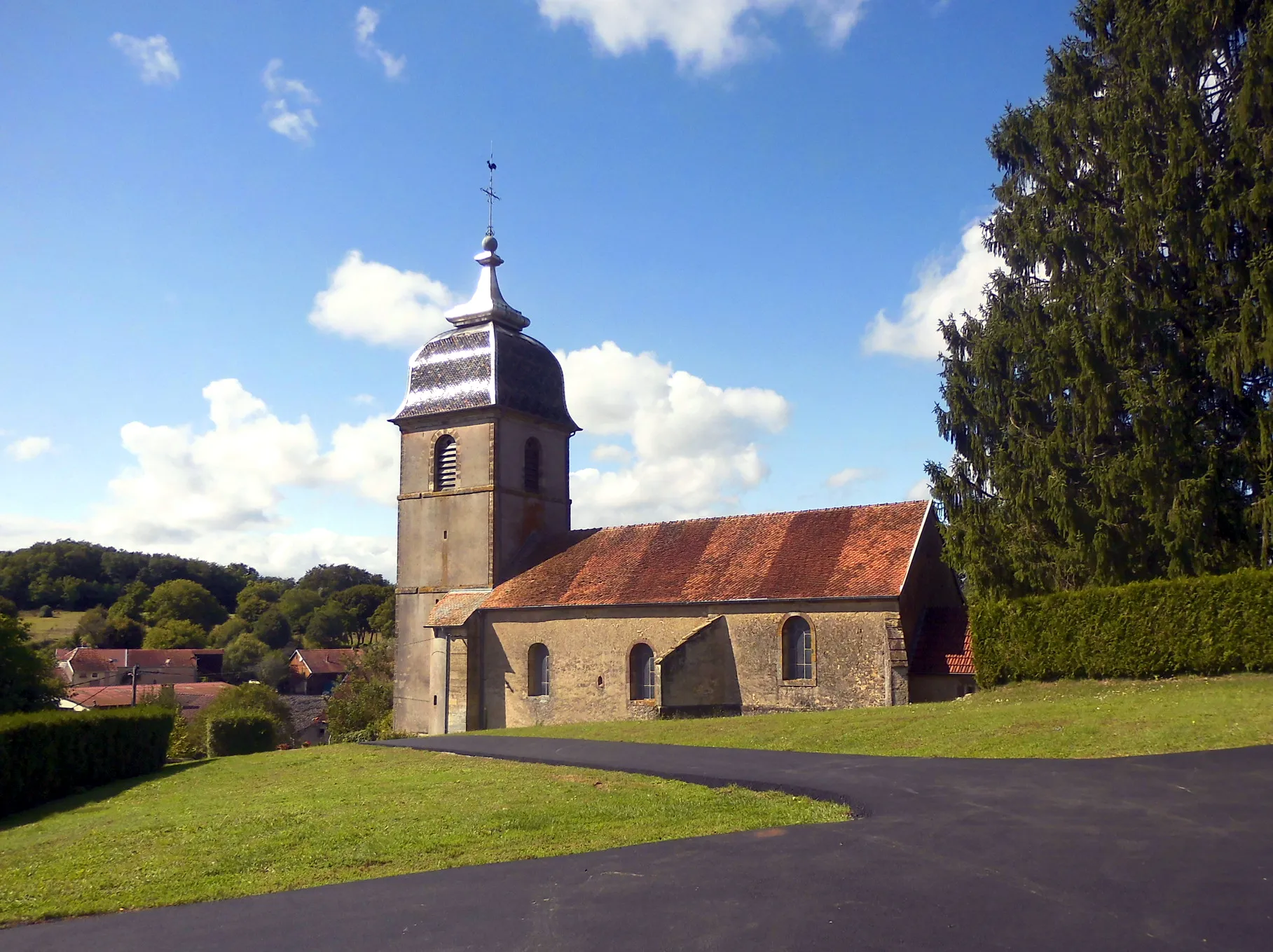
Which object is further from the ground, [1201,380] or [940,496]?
[1201,380]

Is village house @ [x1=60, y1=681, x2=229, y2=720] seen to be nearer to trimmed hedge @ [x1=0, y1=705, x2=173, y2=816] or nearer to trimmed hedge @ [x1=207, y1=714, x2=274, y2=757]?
trimmed hedge @ [x1=207, y1=714, x2=274, y2=757]

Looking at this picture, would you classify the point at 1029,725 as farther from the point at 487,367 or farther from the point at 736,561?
the point at 487,367

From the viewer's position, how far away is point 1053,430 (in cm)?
2172

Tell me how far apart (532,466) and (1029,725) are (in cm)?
2017

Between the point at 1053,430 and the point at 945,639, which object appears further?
the point at 945,639

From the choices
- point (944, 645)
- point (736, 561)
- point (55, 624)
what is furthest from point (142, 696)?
point (55, 624)

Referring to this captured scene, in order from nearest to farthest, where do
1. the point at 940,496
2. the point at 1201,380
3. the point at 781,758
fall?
the point at 781,758 < the point at 1201,380 < the point at 940,496

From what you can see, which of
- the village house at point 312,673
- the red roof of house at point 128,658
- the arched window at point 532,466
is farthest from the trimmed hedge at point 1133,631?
the red roof of house at point 128,658

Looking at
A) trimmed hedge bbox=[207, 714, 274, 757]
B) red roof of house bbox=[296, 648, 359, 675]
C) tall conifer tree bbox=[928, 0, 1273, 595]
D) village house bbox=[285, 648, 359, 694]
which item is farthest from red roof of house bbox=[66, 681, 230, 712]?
tall conifer tree bbox=[928, 0, 1273, 595]

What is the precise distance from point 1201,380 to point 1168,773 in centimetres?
1260

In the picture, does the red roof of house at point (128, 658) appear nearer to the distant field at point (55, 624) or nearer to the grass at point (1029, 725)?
the distant field at point (55, 624)

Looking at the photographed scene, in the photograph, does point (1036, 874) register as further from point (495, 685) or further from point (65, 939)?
point (495, 685)

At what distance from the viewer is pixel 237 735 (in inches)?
990

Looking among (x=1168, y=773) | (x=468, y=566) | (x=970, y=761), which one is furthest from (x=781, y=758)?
(x=468, y=566)
